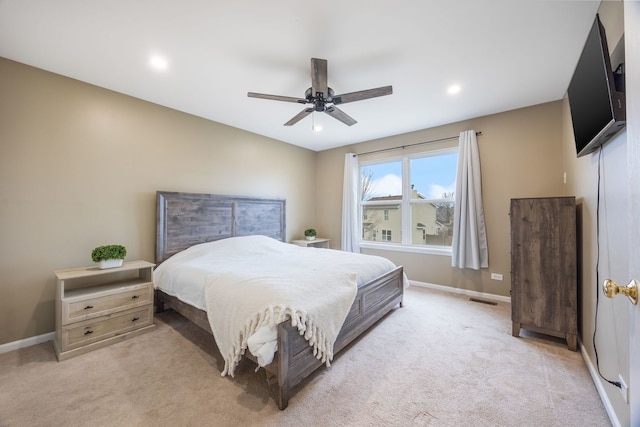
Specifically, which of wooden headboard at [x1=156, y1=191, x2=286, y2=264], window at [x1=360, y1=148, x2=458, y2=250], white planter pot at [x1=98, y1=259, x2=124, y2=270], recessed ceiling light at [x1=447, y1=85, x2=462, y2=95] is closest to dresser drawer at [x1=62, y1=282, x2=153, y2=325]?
white planter pot at [x1=98, y1=259, x2=124, y2=270]

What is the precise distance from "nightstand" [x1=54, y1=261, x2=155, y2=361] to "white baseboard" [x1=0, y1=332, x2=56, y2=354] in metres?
0.27

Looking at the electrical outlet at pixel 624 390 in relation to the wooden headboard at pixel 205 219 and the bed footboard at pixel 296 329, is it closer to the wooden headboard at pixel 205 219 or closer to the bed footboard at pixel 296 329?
→ the bed footboard at pixel 296 329

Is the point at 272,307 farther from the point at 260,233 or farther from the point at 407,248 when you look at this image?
A: the point at 407,248

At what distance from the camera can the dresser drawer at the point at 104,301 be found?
2225mm

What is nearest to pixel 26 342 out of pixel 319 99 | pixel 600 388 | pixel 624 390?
pixel 319 99

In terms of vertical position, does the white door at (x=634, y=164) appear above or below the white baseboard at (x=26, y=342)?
above

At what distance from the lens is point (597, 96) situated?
1.54 metres

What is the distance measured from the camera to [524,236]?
2.52m

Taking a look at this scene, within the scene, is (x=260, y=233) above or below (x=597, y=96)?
below

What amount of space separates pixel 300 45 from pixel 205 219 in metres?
2.55

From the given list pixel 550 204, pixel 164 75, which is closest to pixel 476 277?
pixel 550 204

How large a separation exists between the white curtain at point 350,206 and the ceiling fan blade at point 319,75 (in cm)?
272

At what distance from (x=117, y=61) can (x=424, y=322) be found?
4144mm

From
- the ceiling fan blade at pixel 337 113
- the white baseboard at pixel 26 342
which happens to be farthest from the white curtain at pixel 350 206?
the white baseboard at pixel 26 342
